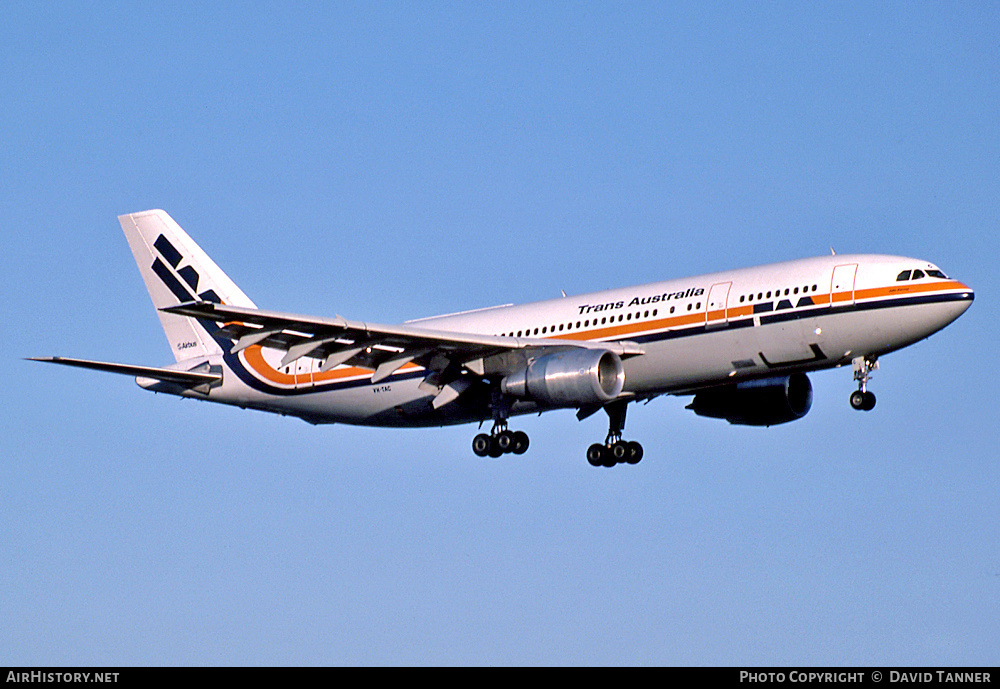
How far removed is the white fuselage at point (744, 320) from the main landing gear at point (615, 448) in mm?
4089

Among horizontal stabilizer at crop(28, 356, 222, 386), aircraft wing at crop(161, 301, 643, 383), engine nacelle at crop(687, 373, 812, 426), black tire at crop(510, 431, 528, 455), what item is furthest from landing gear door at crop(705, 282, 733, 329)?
horizontal stabilizer at crop(28, 356, 222, 386)

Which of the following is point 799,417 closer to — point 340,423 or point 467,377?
point 467,377

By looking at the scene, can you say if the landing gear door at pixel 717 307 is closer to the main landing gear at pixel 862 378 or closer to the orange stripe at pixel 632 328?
the orange stripe at pixel 632 328

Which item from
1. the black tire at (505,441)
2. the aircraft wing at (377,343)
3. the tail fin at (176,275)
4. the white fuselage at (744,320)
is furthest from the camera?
the tail fin at (176,275)

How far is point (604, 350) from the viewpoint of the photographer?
4881 centimetres

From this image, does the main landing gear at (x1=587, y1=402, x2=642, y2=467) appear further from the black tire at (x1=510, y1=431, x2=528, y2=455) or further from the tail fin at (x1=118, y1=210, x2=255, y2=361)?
the tail fin at (x1=118, y1=210, x2=255, y2=361)

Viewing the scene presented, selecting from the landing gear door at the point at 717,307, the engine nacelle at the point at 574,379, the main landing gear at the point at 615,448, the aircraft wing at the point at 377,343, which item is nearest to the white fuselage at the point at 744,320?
the landing gear door at the point at 717,307

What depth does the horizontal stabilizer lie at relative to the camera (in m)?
48.6

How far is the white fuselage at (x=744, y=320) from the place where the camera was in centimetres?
4712

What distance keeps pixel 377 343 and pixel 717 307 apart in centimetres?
1089

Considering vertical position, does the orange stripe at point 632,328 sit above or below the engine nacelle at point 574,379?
above

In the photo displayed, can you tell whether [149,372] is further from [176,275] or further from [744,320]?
[744,320]
